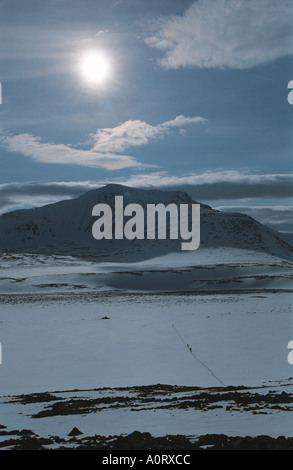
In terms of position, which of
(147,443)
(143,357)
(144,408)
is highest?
(147,443)

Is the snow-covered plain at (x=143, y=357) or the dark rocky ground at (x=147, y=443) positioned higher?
the dark rocky ground at (x=147, y=443)

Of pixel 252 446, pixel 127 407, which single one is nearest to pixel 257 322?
pixel 127 407

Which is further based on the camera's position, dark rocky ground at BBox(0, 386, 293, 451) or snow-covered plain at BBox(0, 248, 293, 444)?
snow-covered plain at BBox(0, 248, 293, 444)

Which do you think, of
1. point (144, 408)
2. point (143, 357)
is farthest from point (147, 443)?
point (143, 357)

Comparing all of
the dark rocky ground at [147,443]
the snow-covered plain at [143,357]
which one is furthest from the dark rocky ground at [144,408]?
the snow-covered plain at [143,357]

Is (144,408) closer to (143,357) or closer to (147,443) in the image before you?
(147,443)

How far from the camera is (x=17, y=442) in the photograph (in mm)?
7910

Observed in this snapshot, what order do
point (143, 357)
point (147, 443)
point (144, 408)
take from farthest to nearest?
point (143, 357) < point (144, 408) < point (147, 443)

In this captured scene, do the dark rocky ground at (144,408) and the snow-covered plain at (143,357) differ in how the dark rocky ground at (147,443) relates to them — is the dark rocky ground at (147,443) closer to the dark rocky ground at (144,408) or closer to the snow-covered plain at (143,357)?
the dark rocky ground at (144,408)

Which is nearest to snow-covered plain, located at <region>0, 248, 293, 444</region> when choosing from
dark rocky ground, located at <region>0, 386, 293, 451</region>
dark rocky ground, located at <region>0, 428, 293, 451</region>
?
dark rocky ground, located at <region>0, 386, 293, 451</region>

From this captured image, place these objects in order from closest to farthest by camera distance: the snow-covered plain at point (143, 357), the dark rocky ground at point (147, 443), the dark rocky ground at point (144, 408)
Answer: the dark rocky ground at point (147, 443)
the dark rocky ground at point (144, 408)
the snow-covered plain at point (143, 357)

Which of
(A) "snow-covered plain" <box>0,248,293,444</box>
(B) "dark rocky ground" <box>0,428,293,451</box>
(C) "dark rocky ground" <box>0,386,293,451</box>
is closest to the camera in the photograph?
(B) "dark rocky ground" <box>0,428,293,451</box>

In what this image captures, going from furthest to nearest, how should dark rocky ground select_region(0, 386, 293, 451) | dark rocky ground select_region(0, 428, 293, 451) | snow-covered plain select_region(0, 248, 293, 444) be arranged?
snow-covered plain select_region(0, 248, 293, 444), dark rocky ground select_region(0, 386, 293, 451), dark rocky ground select_region(0, 428, 293, 451)

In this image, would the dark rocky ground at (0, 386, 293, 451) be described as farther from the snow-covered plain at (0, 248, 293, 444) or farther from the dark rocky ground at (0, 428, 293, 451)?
the snow-covered plain at (0, 248, 293, 444)
